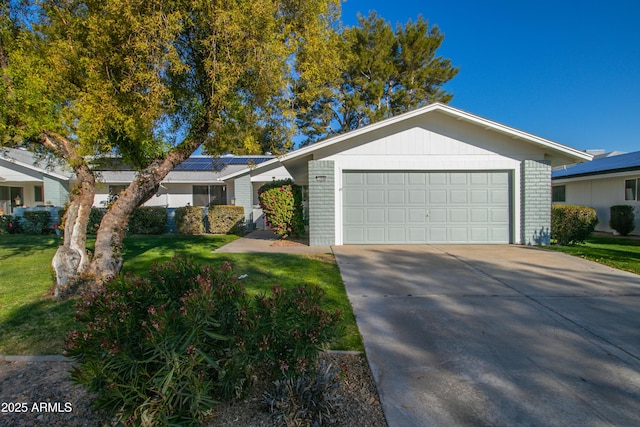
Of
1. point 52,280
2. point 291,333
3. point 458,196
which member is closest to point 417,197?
point 458,196

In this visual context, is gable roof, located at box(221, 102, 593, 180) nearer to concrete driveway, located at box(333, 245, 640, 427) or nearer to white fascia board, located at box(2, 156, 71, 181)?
concrete driveway, located at box(333, 245, 640, 427)

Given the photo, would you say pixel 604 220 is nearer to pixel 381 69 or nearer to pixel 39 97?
pixel 381 69

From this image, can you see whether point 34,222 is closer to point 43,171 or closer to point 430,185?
point 43,171

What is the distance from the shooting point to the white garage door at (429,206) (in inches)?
451

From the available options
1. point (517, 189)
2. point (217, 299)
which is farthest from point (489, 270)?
point (217, 299)

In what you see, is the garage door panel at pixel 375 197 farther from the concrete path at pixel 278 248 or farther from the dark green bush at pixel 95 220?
the dark green bush at pixel 95 220

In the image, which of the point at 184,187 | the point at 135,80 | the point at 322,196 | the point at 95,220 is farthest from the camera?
the point at 184,187

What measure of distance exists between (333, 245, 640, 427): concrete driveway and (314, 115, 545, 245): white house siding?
4.47 meters

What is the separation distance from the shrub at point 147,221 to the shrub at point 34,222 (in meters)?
4.20

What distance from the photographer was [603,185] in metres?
17.0

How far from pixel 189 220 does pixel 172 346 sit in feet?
48.8

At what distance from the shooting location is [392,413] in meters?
2.83

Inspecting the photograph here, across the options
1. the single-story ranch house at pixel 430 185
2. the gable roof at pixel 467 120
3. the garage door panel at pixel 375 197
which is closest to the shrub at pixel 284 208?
the single-story ranch house at pixel 430 185

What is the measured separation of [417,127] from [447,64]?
17336mm
